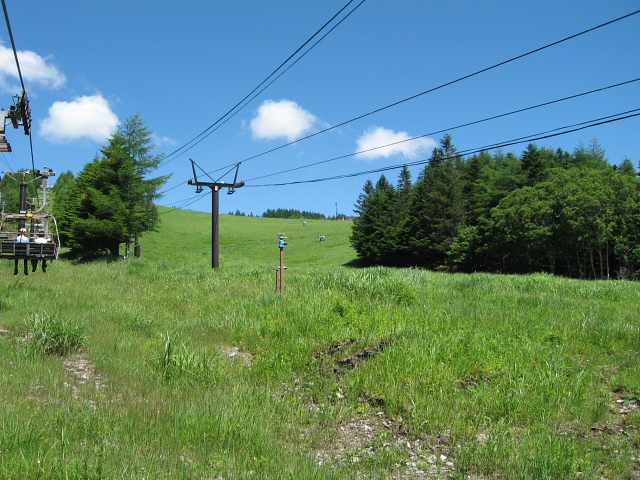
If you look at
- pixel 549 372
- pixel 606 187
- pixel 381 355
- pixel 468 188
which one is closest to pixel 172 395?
pixel 381 355

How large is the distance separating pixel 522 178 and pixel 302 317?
56.9 meters

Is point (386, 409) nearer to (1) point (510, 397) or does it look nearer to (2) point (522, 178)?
(1) point (510, 397)

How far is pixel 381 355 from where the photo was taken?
31.0ft

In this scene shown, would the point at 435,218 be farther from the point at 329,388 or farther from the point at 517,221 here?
the point at 329,388

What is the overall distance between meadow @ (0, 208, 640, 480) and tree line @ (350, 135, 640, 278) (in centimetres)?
2476

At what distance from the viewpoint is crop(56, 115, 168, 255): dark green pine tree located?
4253cm

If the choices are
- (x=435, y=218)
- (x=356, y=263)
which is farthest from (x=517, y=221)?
(x=356, y=263)

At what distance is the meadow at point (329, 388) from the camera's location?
5.41 m

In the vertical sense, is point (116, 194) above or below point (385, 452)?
above

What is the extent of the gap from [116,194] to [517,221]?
39337mm

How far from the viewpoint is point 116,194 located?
43.3 meters

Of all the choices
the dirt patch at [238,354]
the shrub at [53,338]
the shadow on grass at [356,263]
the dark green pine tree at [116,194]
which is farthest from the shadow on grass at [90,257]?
the dirt patch at [238,354]

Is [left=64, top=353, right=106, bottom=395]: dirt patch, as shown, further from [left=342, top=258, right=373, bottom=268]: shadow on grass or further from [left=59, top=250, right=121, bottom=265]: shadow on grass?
[left=342, top=258, right=373, bottom=268]: shadow on grass

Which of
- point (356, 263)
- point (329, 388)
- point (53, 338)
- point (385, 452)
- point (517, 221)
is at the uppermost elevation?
point (517, 221)
